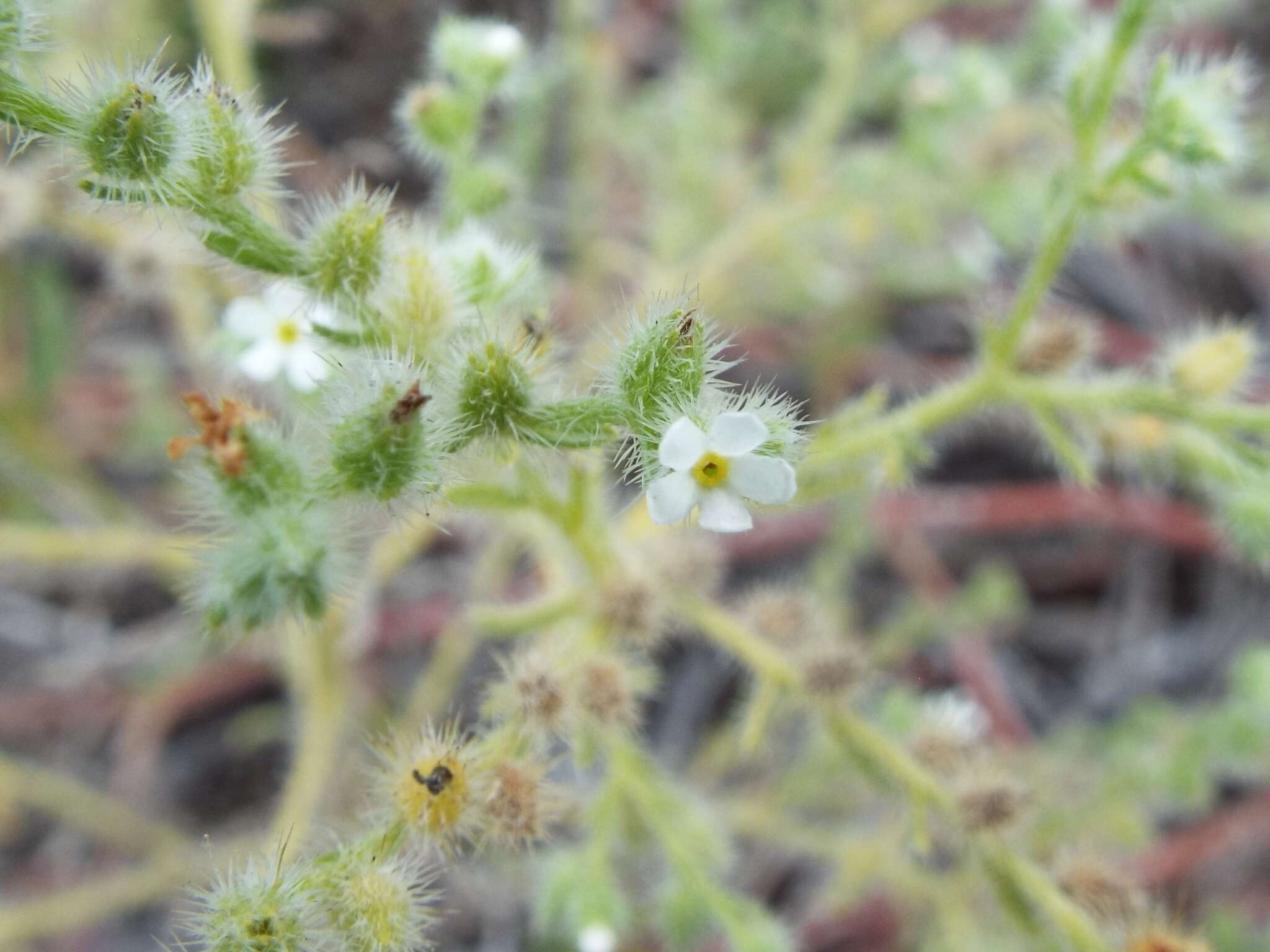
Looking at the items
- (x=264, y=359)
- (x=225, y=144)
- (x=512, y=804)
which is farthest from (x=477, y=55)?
(x=512, y=804)

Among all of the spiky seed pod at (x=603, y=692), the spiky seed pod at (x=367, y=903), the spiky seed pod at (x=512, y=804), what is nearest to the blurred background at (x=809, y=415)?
the spiky seed pod at (x=603, y=692)

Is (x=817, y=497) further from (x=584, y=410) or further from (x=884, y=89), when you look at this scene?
(x=884, y=89)

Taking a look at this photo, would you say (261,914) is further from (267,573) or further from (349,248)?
(349,248)

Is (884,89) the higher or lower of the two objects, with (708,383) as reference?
higher

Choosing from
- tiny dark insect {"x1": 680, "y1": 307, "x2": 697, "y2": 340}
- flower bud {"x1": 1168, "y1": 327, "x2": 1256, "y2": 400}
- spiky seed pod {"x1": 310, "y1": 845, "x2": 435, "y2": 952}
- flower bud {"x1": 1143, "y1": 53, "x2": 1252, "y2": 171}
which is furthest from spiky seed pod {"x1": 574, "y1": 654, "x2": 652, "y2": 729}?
flower bud {"x1": 1143, "y1": 53, "x2": 1252, "y2": 171}

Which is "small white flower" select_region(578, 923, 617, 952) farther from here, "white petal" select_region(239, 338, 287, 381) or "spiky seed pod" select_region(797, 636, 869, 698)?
"white petal" select_region(239, 338, 287, 381)

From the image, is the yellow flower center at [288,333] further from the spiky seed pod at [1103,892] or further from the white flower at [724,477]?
the spiky seed pod at [1103,892]

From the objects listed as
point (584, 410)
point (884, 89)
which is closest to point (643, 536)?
point (584, 410)
